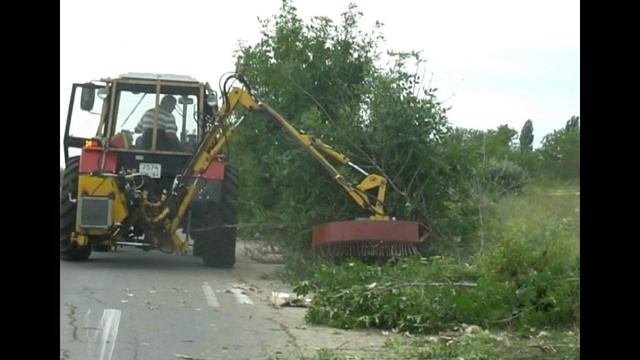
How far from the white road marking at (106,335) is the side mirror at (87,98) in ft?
21.4

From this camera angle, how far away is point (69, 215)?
51.7ft

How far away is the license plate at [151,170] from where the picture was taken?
1595 cm

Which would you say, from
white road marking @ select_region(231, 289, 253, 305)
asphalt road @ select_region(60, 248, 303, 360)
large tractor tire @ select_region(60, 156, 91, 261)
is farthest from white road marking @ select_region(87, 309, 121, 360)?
large tractor tire @ select_region(60, 156, 91, 261)

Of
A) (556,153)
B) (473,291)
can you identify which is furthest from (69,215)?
(556,153)

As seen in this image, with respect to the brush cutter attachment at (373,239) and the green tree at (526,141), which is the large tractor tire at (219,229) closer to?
the brush cutter attachment at (373,239)

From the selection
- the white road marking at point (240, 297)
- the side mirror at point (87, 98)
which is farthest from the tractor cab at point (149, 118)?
the white road marking at point (240, 297)

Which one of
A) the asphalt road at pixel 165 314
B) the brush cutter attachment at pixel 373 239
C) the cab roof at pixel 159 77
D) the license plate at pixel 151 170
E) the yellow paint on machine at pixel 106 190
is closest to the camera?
the asphalt road at pixel 165 314

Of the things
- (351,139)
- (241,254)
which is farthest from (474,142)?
(241,254)

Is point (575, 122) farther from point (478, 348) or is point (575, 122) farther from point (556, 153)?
point (556, 153)

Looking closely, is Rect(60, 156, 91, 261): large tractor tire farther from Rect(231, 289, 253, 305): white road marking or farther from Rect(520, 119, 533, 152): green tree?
Rect(520, 119, 533, 152): green tree

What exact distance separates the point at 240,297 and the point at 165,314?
2.01 metres
